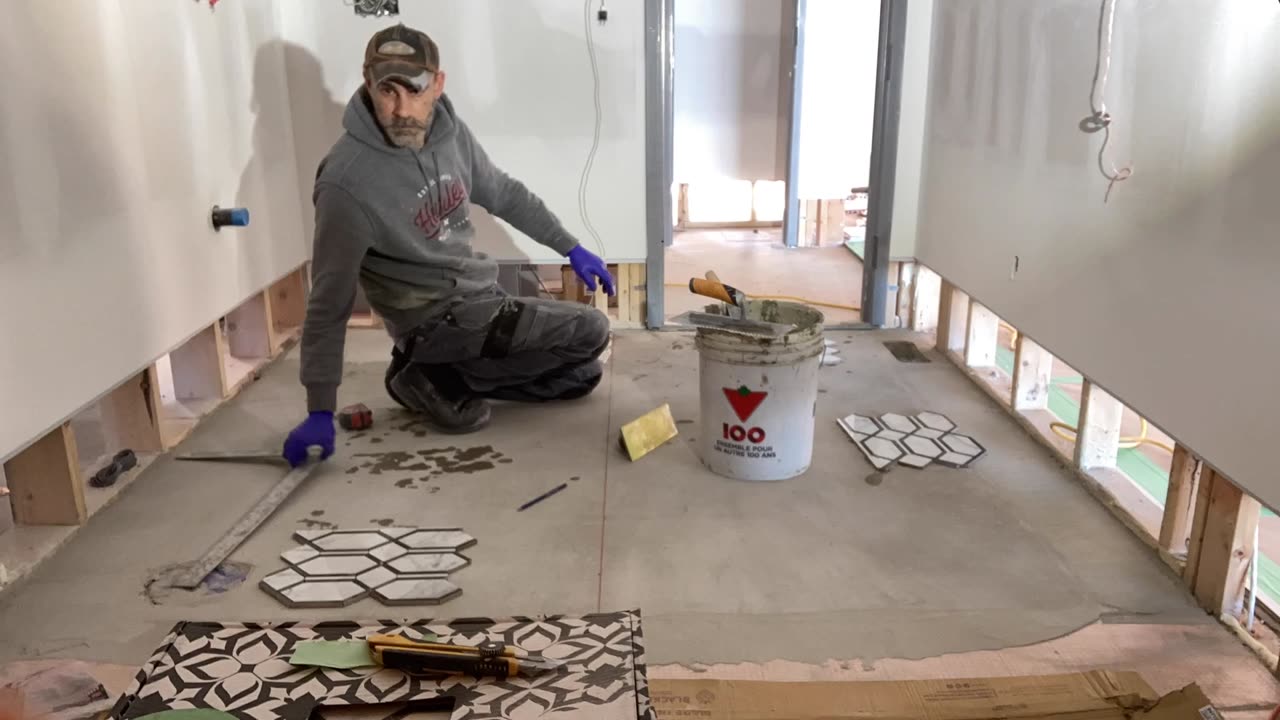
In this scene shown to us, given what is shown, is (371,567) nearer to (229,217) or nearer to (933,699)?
(933,699)

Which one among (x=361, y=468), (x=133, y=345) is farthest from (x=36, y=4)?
(x=361, y=468)

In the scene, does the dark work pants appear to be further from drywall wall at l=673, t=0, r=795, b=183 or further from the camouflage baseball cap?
drywall wall at l=673, t=0, r=795, b=183

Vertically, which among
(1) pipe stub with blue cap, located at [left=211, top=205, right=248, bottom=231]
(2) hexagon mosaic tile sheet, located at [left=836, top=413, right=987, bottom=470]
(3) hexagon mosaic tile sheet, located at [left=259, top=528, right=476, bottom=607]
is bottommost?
(3) hexagon mosaic tile sheet, located at [left=259, top=528, right=476, bottom=607]

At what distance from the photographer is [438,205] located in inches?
103

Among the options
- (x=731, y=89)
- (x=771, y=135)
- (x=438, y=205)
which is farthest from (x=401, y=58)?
(x=771, y=135)

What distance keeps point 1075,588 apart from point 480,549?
1.24 meters

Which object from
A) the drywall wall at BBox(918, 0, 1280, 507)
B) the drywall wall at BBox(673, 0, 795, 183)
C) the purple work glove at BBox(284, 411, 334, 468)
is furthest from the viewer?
the drywall wall at BBox(673, 0, 795, 183)

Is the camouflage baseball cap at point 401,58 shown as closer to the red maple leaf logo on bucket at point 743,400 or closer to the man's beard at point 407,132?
the man's beard at point 407,132

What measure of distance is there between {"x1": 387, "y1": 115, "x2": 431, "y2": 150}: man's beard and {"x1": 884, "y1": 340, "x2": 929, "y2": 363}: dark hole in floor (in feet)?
5.98

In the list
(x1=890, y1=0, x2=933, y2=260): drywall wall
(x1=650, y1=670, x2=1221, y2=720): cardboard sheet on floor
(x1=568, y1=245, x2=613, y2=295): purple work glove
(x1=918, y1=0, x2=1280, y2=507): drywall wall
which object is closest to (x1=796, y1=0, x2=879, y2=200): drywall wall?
(x1=890, y1=0, x2=933, y2=260): drywall wall

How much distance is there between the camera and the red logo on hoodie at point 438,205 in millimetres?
2564

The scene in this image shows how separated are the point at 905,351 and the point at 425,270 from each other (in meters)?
1.78

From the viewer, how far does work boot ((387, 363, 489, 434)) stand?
108 inches

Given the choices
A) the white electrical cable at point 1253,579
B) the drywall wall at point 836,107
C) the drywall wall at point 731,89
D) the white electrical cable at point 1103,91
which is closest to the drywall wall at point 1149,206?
the white electrical cable at point 1103,91
